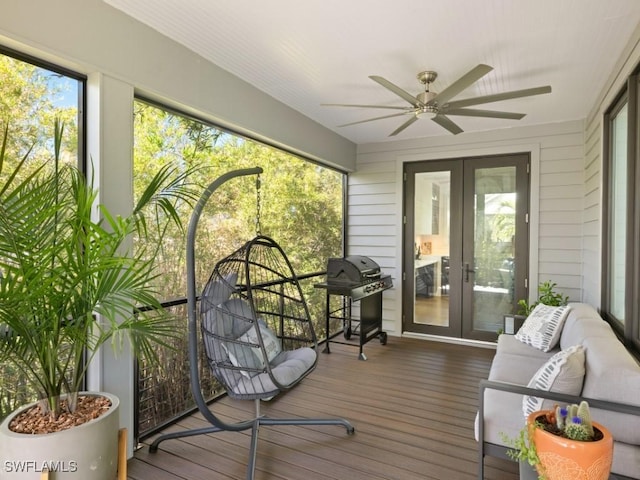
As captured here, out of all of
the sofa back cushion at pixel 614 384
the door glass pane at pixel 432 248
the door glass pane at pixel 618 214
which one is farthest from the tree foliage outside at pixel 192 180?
the door glass pane at pixel 618 214

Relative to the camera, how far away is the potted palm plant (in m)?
1.51

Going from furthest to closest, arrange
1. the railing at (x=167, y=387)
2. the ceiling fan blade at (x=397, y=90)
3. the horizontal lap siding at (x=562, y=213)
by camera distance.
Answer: the horizontal lap siding at (x=562, y=213), the railing at (x=167, y=387), the ceiling fan blade at (x=397, y=90)

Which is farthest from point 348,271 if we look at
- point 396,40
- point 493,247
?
point 396,40

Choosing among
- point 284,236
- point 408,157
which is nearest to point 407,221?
point 408,157

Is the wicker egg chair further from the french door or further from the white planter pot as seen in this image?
the french door

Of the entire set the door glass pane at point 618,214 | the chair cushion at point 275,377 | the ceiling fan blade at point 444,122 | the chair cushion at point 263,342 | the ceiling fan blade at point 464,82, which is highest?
the ceiling fan blade at point 464,82

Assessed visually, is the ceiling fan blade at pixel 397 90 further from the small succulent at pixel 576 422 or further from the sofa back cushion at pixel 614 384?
the small succulent at pixel 576 422

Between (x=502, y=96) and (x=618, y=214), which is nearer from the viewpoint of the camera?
(x=502, y=96)

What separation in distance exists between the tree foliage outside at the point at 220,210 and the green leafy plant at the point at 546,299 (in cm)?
237

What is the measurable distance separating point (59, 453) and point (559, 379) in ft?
7.17

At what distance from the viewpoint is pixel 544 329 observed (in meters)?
3.13

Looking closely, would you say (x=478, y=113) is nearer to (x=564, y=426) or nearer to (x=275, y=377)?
(x=564, y=426)

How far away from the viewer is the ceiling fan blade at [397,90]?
2443mm

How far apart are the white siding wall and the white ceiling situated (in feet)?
2.96
